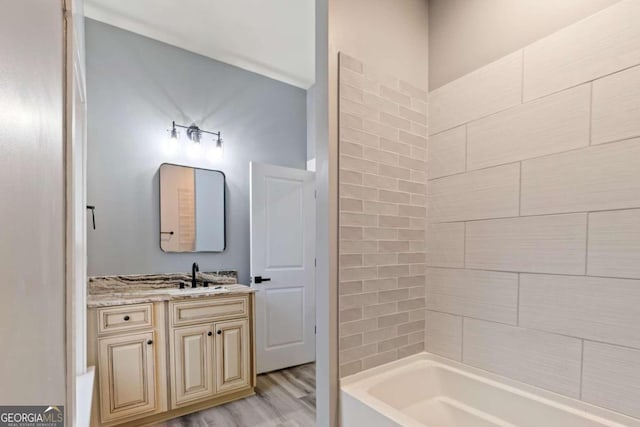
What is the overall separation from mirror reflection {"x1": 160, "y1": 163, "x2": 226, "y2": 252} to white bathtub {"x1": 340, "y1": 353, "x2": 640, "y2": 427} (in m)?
2.00

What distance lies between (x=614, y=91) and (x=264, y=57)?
269 cm

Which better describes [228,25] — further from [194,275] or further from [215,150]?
[194,275]

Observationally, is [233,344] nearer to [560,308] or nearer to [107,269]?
[107,269]

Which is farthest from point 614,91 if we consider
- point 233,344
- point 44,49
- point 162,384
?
point 162,384

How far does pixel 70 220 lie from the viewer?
3.10ft

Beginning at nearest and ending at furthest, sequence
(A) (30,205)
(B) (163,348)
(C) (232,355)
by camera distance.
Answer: (A) (30,205)
(B) (163,348)
(C) (232,355)

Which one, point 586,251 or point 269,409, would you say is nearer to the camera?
point 586,251

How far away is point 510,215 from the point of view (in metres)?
1.36

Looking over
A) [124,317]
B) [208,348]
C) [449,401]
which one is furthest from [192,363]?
[449,401]

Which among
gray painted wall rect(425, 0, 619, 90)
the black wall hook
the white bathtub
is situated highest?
gray painted wall rect(425, 0, 619, 90)

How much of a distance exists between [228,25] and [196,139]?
1.01 m

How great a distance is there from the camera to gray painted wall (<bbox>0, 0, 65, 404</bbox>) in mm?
404

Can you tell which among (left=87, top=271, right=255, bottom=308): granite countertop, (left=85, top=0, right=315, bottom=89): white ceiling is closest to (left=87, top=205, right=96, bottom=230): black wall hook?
(left=87, top=271, right=255, bottom=308): granite countertop

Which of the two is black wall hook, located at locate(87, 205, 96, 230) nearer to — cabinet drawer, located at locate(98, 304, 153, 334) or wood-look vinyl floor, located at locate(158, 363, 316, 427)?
cabinet drawer, located at locate(98, 304, 153, 334)
